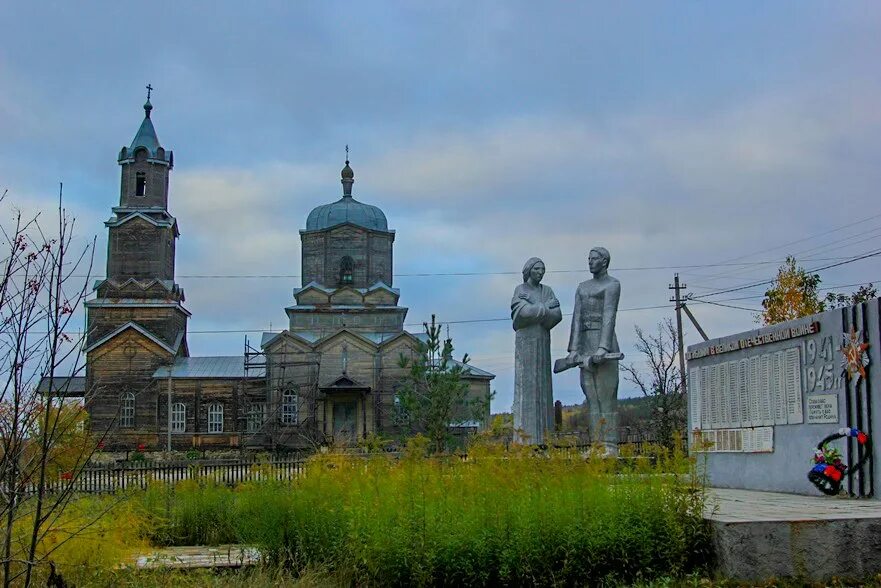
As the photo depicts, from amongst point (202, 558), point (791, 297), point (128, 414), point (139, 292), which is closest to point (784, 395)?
point (202, 558)

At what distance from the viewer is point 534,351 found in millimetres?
14570

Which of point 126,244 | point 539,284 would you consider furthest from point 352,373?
point 539,284

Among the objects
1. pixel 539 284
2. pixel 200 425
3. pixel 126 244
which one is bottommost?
pixel 200 425

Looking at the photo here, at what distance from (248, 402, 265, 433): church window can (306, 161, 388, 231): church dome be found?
10.2m

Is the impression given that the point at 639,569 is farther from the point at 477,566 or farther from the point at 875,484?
the point at 875,484

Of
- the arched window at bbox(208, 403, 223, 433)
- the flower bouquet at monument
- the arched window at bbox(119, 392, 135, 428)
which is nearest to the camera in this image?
the flower bouquet at monument

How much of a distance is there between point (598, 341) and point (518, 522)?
7.19 meters

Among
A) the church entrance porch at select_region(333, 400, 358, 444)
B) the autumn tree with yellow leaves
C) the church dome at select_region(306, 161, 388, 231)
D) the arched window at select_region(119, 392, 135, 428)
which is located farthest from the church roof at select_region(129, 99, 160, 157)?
the autumn tree with yellow leaves

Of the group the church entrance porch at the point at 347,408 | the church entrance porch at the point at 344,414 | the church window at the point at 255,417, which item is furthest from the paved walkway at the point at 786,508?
the church window at the point at 255,417

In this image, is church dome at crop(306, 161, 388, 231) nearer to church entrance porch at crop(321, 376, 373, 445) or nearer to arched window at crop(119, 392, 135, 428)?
church entrance porch at crop(321, 376, 373, 445)

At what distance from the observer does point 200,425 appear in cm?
4575

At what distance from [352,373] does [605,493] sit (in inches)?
1511

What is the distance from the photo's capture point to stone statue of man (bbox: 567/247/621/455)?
14.1m

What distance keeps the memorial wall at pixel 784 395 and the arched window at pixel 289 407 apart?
108 feet
